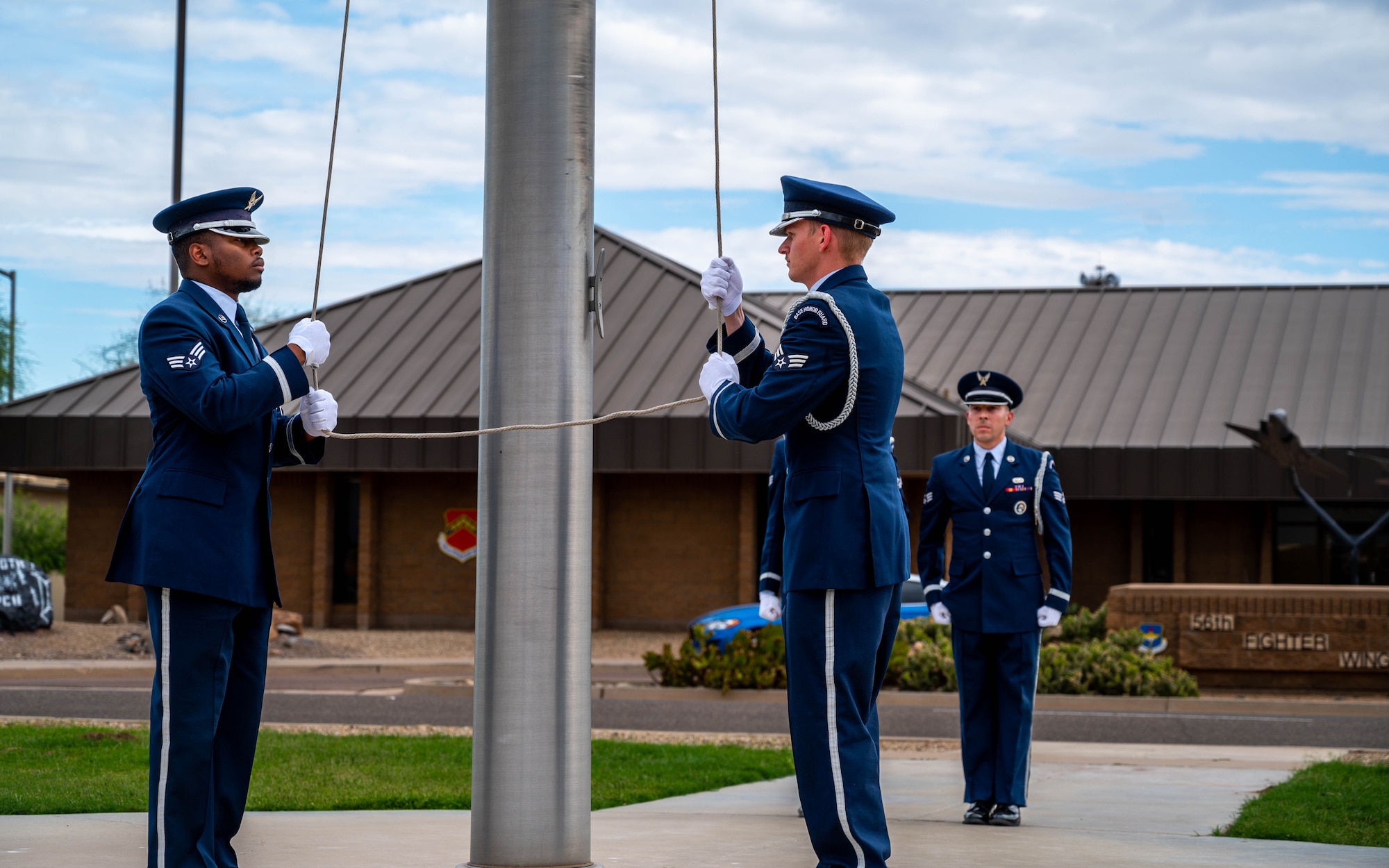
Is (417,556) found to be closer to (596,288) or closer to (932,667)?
(932,667)

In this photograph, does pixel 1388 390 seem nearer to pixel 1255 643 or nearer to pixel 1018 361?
pixel 1018 361

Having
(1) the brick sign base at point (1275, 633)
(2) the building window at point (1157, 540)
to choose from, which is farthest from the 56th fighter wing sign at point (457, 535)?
(1) the brick sign base at point (1275, 633)

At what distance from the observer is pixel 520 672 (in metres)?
4.74

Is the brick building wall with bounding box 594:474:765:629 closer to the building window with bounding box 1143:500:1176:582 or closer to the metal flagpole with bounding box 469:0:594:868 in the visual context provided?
the building window with bounding box 1143:500:1176:582

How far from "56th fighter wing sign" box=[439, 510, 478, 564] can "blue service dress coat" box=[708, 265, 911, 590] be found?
71.8 ft

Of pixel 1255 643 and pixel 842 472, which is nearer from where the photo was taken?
pixel 842 472

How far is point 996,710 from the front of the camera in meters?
7.50

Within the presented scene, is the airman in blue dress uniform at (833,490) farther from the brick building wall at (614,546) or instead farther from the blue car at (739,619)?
the brick building wall at (614,546)

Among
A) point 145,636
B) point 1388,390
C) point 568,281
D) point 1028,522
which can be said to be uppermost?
point 1388,390

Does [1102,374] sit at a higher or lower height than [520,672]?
higher

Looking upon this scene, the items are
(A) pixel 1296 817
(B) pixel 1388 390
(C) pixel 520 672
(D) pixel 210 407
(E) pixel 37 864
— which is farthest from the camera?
(B) pixel 1388 390

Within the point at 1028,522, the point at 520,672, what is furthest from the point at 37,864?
the point at 1028,522

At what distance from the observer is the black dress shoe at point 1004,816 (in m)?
7.09

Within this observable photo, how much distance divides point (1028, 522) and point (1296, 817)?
6.30ft
